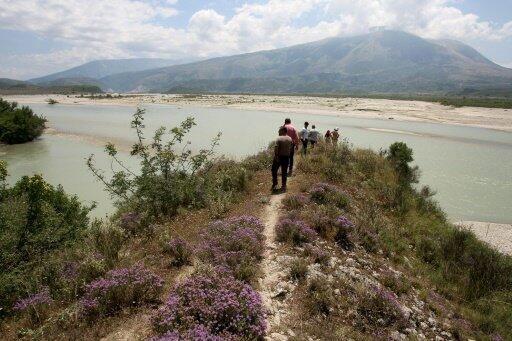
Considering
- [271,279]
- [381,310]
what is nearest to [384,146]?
[381,310]

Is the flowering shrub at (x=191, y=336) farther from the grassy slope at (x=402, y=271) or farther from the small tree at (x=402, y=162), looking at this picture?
the small tree at (x=402, y=162)

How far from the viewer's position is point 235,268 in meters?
8.40

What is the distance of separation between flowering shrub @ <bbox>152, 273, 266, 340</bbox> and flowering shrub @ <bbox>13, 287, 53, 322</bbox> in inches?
88.8

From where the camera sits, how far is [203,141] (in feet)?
149

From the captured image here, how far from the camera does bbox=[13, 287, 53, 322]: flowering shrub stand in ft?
23.1

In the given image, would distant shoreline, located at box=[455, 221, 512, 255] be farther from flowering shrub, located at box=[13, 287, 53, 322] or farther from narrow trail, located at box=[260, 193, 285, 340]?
flowering shrub, located at box=[13, 287, 53, 322]

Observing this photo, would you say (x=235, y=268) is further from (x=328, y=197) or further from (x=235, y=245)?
(x=328, y=197)

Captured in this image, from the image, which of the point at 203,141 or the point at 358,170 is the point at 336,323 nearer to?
the point at 358,170

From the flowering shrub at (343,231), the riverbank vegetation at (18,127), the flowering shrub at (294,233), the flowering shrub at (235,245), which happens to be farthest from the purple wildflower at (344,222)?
the riverbank vegetation at (18,127)

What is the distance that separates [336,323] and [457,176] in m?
27.2

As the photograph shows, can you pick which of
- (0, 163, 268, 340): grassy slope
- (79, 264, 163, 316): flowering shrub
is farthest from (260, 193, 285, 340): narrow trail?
(79, 264, 163, 316): flowering shrub

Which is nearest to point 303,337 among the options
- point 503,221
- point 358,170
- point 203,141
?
point 358,170

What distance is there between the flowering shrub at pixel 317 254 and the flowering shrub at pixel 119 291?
3.83 m

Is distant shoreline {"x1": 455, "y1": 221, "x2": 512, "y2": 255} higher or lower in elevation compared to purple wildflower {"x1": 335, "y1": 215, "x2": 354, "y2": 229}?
lower
